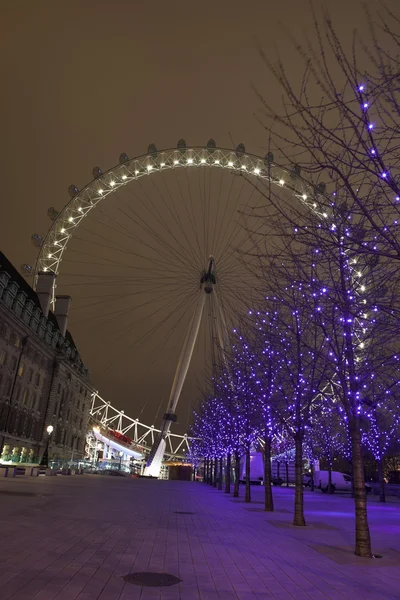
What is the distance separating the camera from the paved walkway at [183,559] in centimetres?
716

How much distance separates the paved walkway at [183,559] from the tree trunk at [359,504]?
0.39 metres

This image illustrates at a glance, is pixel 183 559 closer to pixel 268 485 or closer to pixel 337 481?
pixel 268 485

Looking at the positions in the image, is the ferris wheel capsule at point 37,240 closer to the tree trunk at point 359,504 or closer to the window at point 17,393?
the window at point 17,393

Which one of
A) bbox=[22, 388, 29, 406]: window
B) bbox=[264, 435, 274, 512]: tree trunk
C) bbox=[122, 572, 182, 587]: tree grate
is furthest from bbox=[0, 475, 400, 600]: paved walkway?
bbox=[22, 388, 29, 406]: window

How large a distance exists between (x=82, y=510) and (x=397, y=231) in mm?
14318

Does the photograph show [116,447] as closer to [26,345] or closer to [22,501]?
[26,345]

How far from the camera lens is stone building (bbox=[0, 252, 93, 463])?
170ft

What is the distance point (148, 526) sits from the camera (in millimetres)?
14055

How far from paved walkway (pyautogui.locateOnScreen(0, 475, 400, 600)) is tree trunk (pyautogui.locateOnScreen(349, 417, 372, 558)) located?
0.39 meters

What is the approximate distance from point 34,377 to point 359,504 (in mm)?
56647

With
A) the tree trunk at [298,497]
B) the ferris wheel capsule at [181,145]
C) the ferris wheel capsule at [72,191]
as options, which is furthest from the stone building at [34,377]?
the tree trunk at [298,497]

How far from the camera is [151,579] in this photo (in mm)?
7758

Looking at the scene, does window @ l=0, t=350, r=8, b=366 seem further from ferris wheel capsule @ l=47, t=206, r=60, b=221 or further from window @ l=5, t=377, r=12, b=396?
ferris wheel capsule @ l=47, t=206, r=60, b=221

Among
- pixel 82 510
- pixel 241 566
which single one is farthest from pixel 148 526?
pixel 241 566
